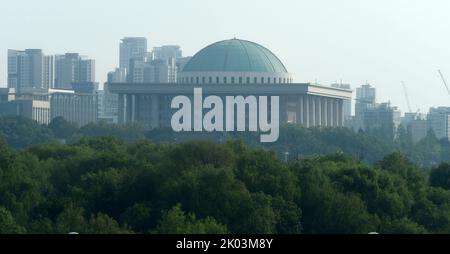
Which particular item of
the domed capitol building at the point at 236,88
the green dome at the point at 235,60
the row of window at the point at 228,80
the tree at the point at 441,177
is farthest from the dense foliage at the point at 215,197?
the green dome at the point at 235,60

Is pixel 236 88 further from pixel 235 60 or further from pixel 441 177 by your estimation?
pixel 441 177

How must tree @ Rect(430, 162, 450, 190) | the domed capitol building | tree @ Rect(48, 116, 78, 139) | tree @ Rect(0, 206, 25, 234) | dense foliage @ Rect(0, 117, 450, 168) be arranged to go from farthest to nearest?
the domed capitol building → tree @ Rect(48, 116, 78, 139) → dense foliage @ Rect(0, 117, 450, 168) → tree @ Rect(430, 162, 450, 190) → tree @ Rect(0, 206, 25, 234)

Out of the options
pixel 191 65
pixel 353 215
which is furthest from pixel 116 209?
pixel 191 65

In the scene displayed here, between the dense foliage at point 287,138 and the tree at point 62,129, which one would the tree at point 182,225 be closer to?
the dense foliage at point 287,138

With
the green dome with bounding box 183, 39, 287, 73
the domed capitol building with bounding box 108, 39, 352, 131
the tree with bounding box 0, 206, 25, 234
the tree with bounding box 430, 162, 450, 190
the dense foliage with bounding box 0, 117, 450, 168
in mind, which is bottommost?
the tree with bounding box 0, 206, 25, 234

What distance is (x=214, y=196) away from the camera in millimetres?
42688

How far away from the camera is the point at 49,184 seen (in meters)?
51.1

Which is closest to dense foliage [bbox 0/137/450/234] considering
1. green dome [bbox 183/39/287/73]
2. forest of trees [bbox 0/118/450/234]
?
forest of trees [bbox 0/118/450/234]

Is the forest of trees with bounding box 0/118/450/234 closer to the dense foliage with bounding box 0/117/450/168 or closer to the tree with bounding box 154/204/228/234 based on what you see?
the tree with bounding box 154/204/228/234

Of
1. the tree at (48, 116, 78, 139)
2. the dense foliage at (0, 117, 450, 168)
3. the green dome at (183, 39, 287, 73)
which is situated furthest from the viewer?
the green dome at (183, 39, 287, 73)

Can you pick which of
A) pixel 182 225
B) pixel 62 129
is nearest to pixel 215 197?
pixel 182 225

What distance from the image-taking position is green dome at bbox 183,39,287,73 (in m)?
180

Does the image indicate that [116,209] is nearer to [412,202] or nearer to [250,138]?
[412,202]
